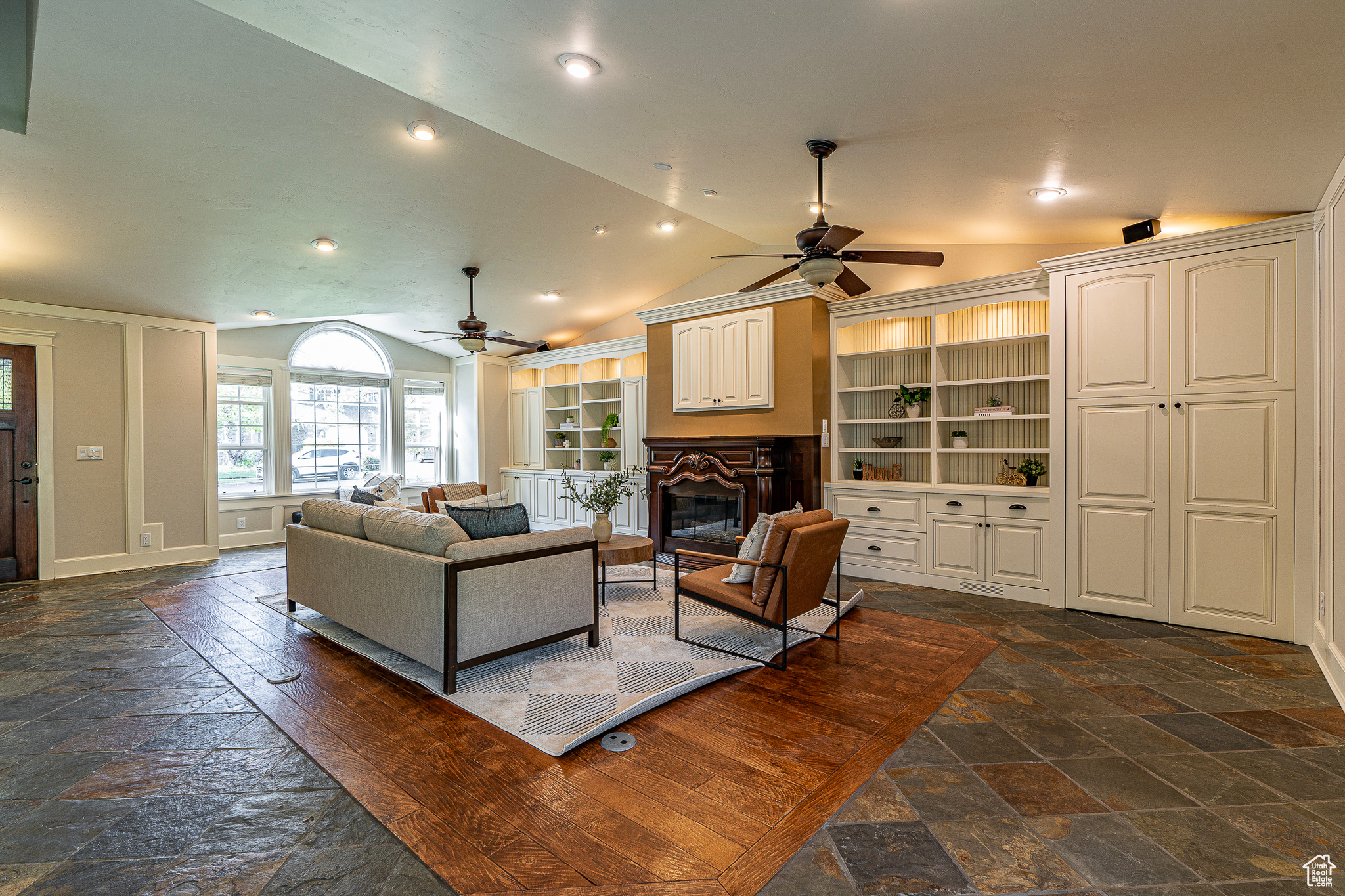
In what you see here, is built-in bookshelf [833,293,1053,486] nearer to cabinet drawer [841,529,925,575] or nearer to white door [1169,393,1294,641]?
cabinet drawer [841,529,925,575]

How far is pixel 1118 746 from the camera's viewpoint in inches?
99.3

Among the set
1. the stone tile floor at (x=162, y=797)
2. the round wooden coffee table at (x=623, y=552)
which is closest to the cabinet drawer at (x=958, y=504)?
the round wooden coffee table at (x=623, y=552)

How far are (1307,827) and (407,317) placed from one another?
8.57 metres

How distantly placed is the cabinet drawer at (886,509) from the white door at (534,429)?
4.94 meters

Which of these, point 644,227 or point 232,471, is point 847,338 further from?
point 232,471

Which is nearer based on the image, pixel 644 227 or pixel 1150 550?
pixel 1150 550

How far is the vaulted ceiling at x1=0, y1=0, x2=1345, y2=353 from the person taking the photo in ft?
7.79

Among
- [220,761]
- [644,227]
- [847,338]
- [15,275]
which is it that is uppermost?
[644,227]

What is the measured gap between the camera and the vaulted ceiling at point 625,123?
2.37 m

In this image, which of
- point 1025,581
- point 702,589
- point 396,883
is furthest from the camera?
point 1025,581

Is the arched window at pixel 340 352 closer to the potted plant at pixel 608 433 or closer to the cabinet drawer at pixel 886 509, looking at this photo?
the potted plant at pixel 608 433

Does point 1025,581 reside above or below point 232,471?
below

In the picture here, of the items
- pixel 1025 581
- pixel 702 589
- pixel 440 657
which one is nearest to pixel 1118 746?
pixel 702 589

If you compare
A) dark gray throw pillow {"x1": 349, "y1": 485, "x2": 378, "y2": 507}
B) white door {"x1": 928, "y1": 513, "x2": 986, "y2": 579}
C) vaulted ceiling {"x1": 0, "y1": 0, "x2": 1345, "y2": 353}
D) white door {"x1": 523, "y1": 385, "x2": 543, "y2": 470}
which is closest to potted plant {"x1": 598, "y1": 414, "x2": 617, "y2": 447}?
white door {"x1": 523, "y1": 385, "x2": 543, "y2": 470}
